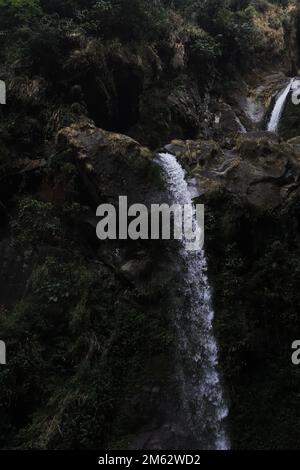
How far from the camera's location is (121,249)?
11.6 metres

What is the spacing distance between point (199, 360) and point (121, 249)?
10.0 ft

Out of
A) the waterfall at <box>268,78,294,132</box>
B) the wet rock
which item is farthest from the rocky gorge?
the waterfall at <box>268,78,294,132</box>

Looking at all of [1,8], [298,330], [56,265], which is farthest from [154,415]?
[1,8]

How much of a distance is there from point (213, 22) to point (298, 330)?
47.5 feet

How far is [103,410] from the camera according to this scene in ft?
30.9

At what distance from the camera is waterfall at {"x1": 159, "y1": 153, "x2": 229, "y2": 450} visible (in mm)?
9266
